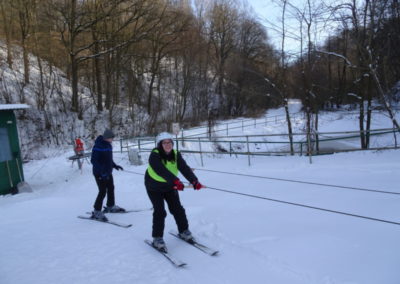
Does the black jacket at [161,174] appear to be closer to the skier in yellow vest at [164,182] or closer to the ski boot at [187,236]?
the skier in yellow vest at [164,182]

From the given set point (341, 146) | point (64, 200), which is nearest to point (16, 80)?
point (64, 200)

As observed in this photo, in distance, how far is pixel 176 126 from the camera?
42.4 feet

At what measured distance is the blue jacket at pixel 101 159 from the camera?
5.73m

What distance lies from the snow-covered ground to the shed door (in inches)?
134

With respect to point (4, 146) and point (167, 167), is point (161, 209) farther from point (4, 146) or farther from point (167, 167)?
point (4, 146)

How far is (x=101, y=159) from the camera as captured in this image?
5.76 metres

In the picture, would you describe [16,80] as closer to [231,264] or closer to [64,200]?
[64,200]

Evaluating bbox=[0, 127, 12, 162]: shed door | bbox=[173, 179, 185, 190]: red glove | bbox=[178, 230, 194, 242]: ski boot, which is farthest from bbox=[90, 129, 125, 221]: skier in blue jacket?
bbox=[0, 127, 12, 162]: shed door

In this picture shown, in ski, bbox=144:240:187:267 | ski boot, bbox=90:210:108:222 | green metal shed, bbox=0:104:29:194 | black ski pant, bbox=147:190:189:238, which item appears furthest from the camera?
green metal shed, bbox=0:104:29:194

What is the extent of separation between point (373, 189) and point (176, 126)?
845 centimetres

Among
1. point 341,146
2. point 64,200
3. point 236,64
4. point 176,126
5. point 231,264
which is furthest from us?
point 236,64

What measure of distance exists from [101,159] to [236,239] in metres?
3.06

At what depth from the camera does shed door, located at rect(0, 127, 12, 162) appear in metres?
9.97

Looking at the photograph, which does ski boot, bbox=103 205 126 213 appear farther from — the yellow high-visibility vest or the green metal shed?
the green metal shed
